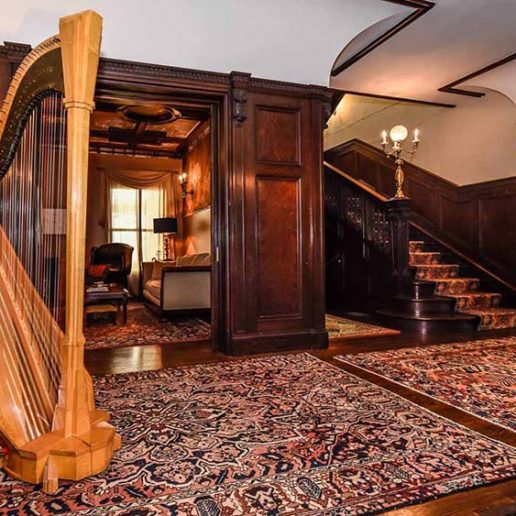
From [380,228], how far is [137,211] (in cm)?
530

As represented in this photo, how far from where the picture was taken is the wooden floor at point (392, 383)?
1.41m

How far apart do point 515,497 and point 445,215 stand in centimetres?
539

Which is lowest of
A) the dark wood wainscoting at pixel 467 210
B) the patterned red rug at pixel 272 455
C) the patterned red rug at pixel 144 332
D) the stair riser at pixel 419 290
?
the patterned red rug at pixel 272 455

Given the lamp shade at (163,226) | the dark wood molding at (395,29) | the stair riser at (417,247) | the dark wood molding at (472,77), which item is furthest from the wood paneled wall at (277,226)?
the lamp shade at (163,226)

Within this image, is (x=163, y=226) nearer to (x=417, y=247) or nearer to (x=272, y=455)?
(x=417, y=247)

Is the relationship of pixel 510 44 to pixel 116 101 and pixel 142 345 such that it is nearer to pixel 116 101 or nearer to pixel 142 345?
pixel 116 101

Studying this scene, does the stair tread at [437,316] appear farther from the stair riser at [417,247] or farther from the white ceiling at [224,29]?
the white ceiling at [224,29]

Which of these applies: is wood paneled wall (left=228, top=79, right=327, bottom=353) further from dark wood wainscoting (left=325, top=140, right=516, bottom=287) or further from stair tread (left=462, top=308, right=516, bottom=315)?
dark wood wainscoting (left=325, top=140, right=516, bottom=287)

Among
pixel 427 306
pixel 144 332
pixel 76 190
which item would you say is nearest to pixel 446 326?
pixel 427 306

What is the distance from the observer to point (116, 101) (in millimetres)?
3488

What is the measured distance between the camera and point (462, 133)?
19.6ft

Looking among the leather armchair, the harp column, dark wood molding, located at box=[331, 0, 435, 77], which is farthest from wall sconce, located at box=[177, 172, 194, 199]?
the harp column

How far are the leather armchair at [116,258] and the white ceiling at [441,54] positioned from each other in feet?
15.8

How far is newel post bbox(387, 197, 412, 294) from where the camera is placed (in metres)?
5.05
